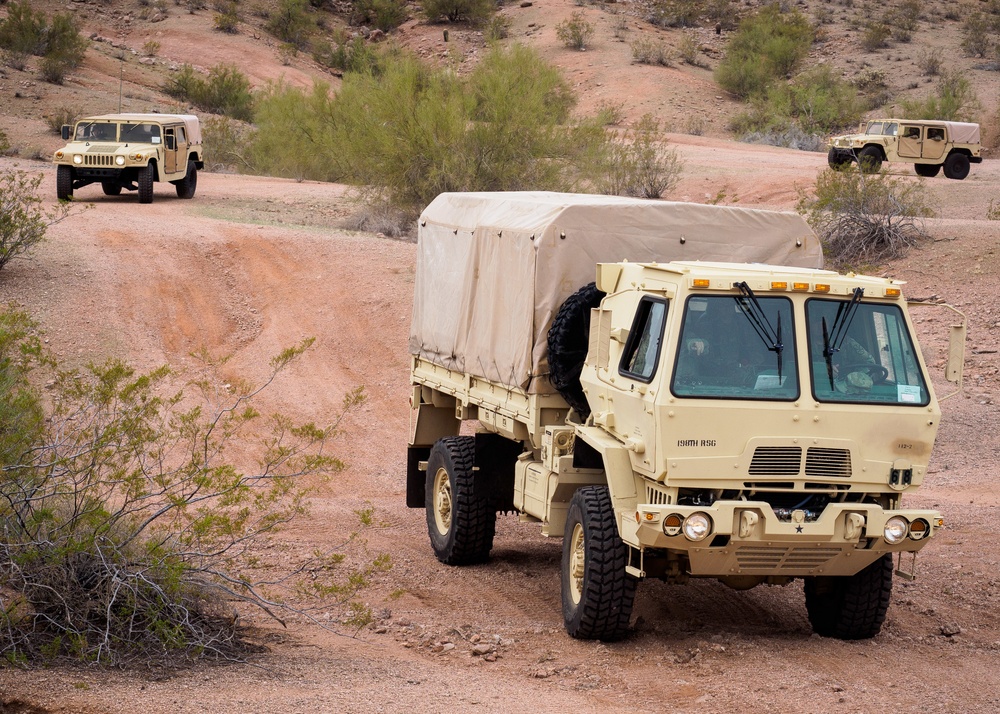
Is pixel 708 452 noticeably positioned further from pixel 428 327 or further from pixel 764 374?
pixel 428 327

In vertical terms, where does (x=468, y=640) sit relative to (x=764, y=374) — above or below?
below

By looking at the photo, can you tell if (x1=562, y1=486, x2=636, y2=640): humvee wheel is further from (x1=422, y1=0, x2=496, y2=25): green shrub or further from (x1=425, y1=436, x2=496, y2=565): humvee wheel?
(x1=422, y1=0, x2=496, y2=25): green shrub

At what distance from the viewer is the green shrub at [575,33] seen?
57156 mm

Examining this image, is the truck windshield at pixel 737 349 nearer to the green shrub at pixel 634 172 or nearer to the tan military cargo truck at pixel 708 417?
the tan military cargo truck at pixel 708 417

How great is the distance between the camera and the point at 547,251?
→ 8.48 m

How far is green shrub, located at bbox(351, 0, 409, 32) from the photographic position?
6462 centimetres

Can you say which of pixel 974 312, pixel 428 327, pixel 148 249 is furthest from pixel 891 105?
pixel 428 327

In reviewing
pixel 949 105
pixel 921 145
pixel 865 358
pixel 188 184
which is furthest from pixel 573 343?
pixel 949 105

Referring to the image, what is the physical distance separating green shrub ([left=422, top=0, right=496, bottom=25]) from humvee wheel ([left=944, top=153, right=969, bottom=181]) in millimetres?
33147

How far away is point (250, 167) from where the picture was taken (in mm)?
36625

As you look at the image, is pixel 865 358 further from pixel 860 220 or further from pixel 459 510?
pixel 860 220

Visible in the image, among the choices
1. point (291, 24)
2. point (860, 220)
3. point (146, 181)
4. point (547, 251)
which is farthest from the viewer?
point (291, 24)

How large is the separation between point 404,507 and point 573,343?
15.8 feet

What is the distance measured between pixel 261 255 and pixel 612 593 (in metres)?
14.2
